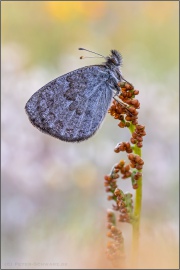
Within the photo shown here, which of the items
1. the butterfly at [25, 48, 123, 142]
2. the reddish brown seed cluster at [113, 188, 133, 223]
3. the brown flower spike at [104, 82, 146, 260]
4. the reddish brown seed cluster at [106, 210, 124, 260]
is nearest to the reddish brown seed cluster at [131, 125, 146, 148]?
the brown flower spike at [104, 82, 146, 260]

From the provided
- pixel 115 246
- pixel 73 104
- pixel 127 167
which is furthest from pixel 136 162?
pixel 73 104

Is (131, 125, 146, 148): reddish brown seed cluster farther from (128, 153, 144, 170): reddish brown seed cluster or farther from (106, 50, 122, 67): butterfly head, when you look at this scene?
(106, 50, 122, 67): butterfly head

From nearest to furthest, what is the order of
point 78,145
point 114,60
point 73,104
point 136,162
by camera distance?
point 136,162 < point 73,104 < point 114,60 < point 78,145

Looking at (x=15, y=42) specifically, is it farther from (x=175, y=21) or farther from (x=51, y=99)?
(x=51, y=99)

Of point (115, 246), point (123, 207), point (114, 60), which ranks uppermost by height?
point (114, 60)

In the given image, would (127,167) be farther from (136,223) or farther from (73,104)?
(73,104)

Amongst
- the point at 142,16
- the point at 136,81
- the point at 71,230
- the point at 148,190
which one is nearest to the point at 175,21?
the point at 142,16
